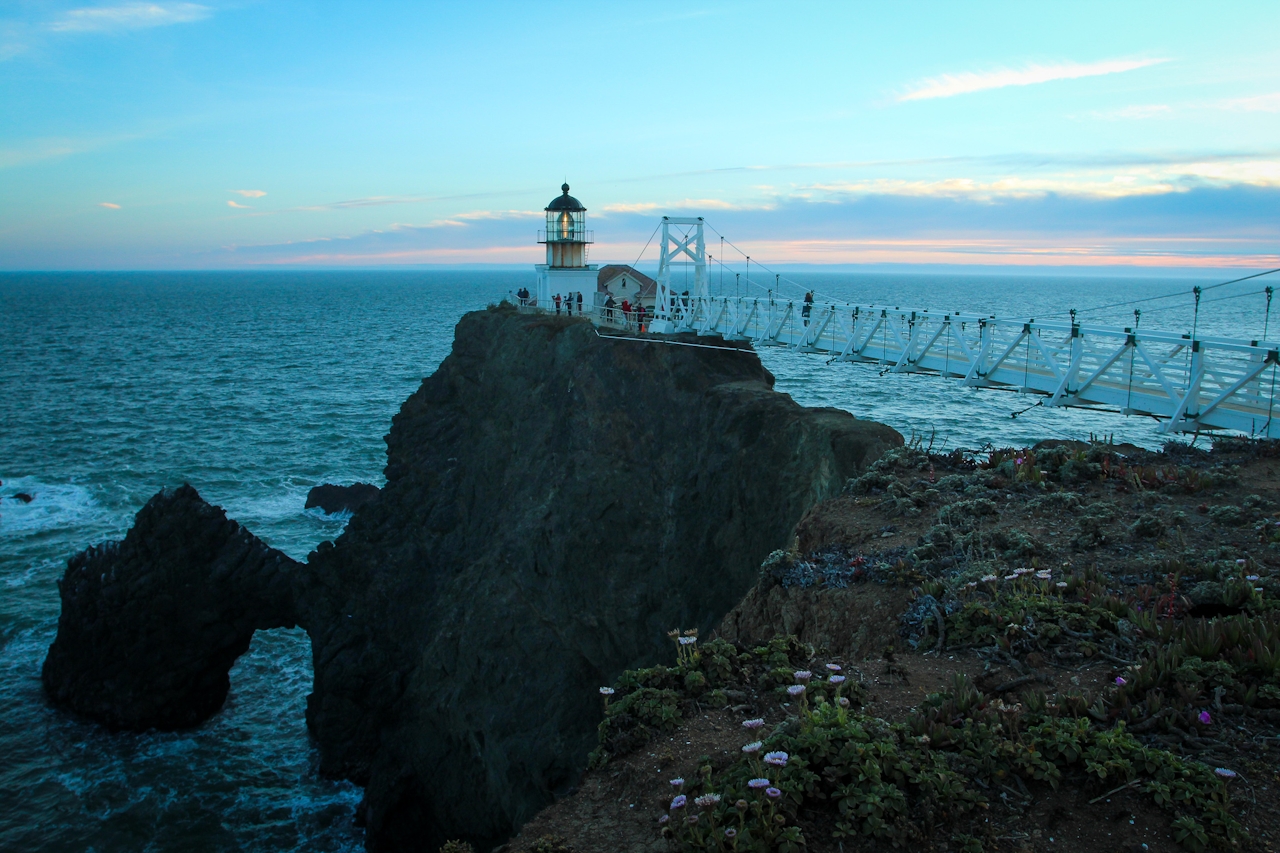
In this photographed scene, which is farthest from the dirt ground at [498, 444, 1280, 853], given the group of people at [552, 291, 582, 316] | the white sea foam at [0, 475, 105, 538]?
the white sea foam at [0, 475, 105, 538]

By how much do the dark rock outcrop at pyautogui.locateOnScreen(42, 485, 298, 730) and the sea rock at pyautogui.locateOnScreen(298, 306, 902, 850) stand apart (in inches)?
73.8

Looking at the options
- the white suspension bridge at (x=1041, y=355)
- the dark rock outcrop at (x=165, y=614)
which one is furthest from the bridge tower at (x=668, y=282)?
the dark rock outcrop at (x=165, y=614)

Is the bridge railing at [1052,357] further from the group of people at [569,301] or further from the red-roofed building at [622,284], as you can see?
the red-roofed building at [622,284]

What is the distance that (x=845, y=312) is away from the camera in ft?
64.1

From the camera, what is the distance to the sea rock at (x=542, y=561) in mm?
18266

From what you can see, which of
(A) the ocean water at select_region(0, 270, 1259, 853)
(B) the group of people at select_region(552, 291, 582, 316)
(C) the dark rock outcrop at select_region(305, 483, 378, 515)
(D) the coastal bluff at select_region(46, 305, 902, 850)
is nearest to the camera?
(D) the coastal bluff at select_region(46, 305, 902, 850)

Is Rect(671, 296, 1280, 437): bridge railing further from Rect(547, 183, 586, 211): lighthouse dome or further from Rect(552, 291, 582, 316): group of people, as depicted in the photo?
Rect(547, 183, 586, 211): lighthouse dome

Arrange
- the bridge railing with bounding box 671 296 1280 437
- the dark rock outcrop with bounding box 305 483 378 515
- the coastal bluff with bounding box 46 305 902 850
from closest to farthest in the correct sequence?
1. the bridge railing with bounding box 671 296 1280 437
2. the coastal bluff with bounding box 46 305 902 850
3. the dark rock outcrop with bounding box 305 483 378 515

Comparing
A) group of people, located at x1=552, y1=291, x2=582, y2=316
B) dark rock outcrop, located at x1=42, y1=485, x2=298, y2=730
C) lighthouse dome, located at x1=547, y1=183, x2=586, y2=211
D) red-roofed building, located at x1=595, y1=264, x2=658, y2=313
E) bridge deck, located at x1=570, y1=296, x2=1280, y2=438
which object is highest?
lighthouse dome, located at x1=547, y1=183, x2=586, y2=211

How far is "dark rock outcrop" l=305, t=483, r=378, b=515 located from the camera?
1304 inches

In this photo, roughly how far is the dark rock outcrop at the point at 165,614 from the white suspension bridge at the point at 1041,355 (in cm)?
1290

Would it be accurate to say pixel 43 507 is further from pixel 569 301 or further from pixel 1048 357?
pixel 1048 357

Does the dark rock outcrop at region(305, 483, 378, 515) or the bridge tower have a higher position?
the bridge tower

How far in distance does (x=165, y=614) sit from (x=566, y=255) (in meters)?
21.0
